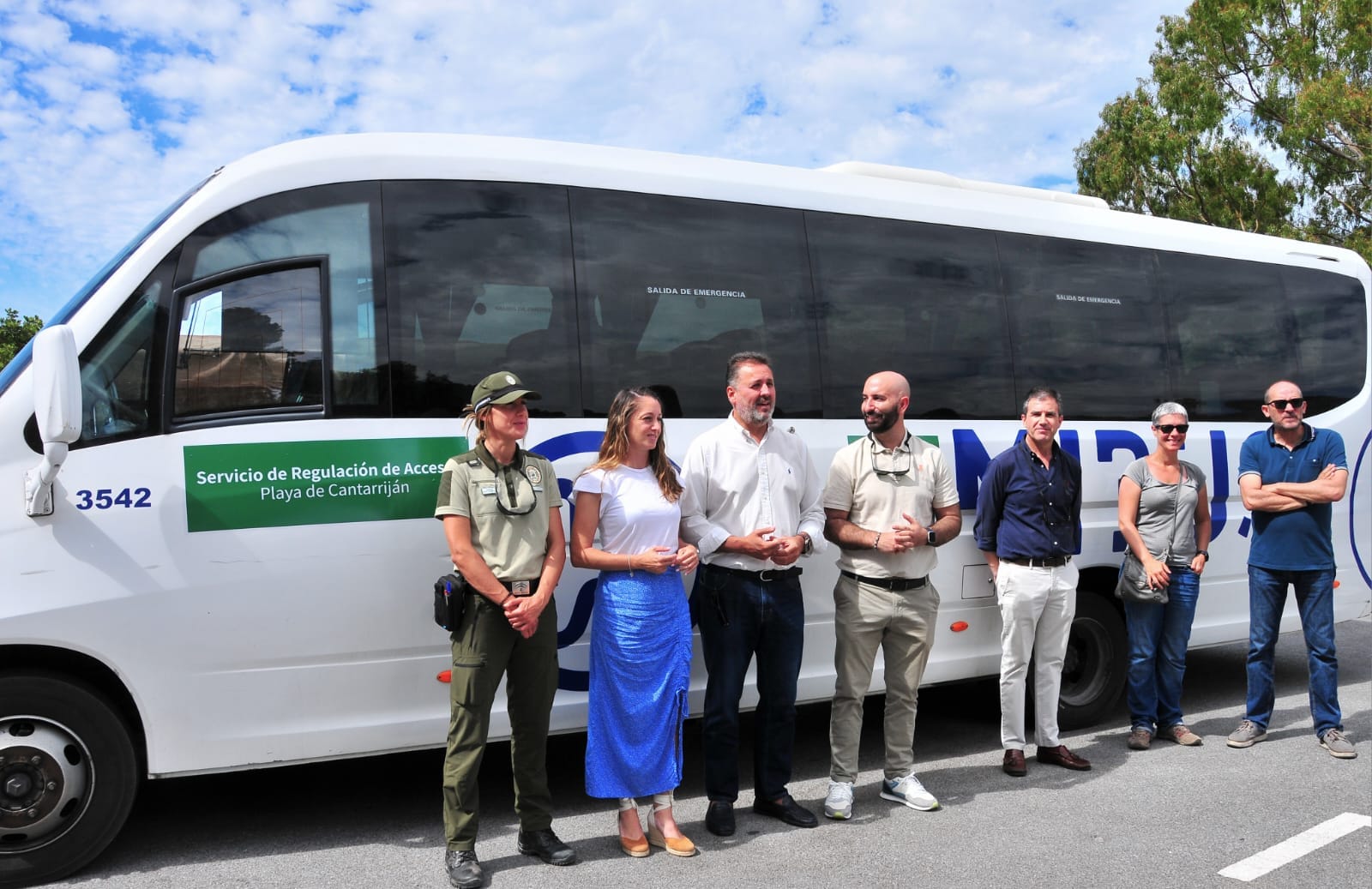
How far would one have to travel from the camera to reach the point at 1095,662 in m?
6.66

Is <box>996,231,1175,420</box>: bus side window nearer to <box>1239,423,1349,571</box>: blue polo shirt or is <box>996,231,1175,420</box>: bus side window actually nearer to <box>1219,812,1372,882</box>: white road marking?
<box>1239,423,1349,571</box>: blue polo shirt

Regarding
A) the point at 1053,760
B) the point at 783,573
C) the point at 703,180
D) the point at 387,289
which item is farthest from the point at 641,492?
the point at 1053,760

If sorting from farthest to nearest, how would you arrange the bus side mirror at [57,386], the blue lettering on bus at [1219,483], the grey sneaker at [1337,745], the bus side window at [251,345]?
the blue lettering on bus at [1219,483] < the grey sneaker at [1337,745] < the bus side window at [251,345] < the bus side mirror at [57,386]

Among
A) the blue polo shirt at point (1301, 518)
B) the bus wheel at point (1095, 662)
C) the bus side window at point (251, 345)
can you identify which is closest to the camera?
the bus side window at point (251, 345)

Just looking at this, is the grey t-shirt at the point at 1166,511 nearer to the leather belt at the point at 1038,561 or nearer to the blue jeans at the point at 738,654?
the leather belt at the point at 1038,561

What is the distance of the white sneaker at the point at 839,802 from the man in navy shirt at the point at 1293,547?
8.48 ft

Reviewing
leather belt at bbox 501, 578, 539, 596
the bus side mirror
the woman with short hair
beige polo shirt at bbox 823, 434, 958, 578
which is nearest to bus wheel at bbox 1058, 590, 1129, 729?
the woman with short hair

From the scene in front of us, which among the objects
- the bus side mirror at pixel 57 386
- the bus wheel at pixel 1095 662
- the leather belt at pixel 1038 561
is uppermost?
the bus side mirror at pixel 57 386

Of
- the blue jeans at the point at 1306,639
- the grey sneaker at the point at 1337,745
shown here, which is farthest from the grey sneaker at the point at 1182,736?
the grey sneaker at the point at 1337,745

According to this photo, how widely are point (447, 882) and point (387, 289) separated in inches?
94.4

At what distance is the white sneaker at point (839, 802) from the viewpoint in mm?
4879

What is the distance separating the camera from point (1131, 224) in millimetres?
6875

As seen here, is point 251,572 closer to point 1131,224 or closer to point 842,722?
point 842,722

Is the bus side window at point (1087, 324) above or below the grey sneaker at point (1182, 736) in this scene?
above
